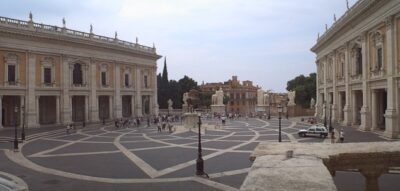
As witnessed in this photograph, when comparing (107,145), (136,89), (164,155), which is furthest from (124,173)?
(136,89)

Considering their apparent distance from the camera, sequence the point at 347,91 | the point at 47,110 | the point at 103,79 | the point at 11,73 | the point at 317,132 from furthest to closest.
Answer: the point at 103,79
the point at 47,110
the point at 11,73
the point at 347,91
the point at 317,132

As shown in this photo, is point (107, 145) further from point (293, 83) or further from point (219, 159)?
point (293, 83)

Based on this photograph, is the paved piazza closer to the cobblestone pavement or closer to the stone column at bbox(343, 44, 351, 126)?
the cobblestone pavement

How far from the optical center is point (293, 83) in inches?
3214

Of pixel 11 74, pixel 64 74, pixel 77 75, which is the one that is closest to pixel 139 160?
pixel 11 74

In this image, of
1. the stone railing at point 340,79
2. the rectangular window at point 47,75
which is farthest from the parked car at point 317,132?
the rectangular window at point 47,75

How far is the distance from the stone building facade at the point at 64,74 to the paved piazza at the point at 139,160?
9.31m

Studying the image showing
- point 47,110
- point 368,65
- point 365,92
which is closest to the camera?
point 368,65

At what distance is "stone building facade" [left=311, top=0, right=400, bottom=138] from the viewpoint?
85.7 ft

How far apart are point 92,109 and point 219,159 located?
31.9 meters

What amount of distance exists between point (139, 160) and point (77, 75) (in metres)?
30.0

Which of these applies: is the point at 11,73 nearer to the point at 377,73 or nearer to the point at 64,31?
the point at 64,31

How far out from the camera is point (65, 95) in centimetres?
4466

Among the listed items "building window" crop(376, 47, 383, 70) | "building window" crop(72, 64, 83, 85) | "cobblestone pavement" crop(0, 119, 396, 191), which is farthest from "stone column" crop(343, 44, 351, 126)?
"building window" crop(72, 64, 83, 85)
